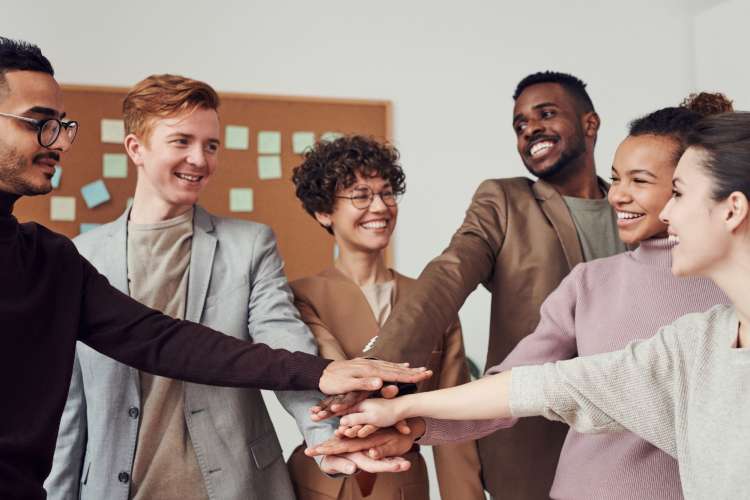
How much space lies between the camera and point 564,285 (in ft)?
6.72

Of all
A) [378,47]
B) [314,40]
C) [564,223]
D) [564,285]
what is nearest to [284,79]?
[314,40]

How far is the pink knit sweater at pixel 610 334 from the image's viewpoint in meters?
1.83

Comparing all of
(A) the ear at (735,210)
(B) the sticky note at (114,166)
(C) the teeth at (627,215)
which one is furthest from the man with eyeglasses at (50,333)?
(B) the sticky note at (114,166)

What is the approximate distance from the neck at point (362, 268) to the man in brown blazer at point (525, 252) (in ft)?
0.73

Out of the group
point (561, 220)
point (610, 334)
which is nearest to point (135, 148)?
point (561, 220)

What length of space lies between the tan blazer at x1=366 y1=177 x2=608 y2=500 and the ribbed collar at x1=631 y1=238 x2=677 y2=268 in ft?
1.38

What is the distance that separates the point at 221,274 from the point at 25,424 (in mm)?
633

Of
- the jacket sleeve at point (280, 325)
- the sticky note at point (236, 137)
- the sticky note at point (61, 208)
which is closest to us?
the jacket sleeve at point (280, 325)

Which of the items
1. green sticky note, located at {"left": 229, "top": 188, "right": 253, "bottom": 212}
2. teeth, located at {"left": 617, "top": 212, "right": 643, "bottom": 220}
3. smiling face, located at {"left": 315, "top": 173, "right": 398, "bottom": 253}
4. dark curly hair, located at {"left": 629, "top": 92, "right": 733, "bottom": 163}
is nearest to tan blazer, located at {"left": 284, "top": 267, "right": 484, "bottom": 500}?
smiling face, located at {"left": 315, "top": 173, "right": 398, "bottom": 253}

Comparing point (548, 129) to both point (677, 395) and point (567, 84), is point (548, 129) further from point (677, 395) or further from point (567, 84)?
point (677, 395)

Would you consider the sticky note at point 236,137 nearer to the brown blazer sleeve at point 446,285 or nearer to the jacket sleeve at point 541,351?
the brown blazer sleeve at point 446,285

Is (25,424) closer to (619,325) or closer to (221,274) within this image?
(221,274)

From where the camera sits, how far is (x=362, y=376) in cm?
199

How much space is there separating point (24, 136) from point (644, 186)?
4.62ft
